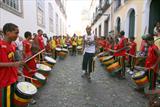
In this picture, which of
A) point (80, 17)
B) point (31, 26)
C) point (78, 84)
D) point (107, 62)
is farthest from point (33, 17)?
point (80, 17)

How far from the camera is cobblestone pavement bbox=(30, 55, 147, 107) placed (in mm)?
4984

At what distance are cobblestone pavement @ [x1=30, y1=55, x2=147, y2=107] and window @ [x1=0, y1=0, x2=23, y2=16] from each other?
12.6 ft

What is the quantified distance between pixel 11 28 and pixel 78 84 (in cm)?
396

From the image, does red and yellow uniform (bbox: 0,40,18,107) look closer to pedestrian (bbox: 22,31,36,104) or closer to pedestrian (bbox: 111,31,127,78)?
pedestrian (bbox: 22,31,36,104)

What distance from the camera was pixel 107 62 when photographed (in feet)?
26.7

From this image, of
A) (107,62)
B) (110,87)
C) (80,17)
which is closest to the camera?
(110,87)

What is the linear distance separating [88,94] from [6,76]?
2.93 m

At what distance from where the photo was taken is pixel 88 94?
5.67 meters

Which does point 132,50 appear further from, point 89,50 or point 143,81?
point 143,81

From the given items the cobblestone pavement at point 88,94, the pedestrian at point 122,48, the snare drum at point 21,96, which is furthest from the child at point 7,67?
the pedestrian at point 122,48

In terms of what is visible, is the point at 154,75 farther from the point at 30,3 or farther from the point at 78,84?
the point at 30,3

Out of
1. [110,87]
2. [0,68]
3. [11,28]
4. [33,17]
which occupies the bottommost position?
[110,87]

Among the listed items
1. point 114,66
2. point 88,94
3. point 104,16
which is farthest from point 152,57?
point 104,16

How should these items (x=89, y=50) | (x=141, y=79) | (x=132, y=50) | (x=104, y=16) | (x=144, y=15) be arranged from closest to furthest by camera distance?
(x=141, y=79) < (x=89, y=50) < (x=132, y=50) < (x=144, y=15) < (x=104, y=16)
